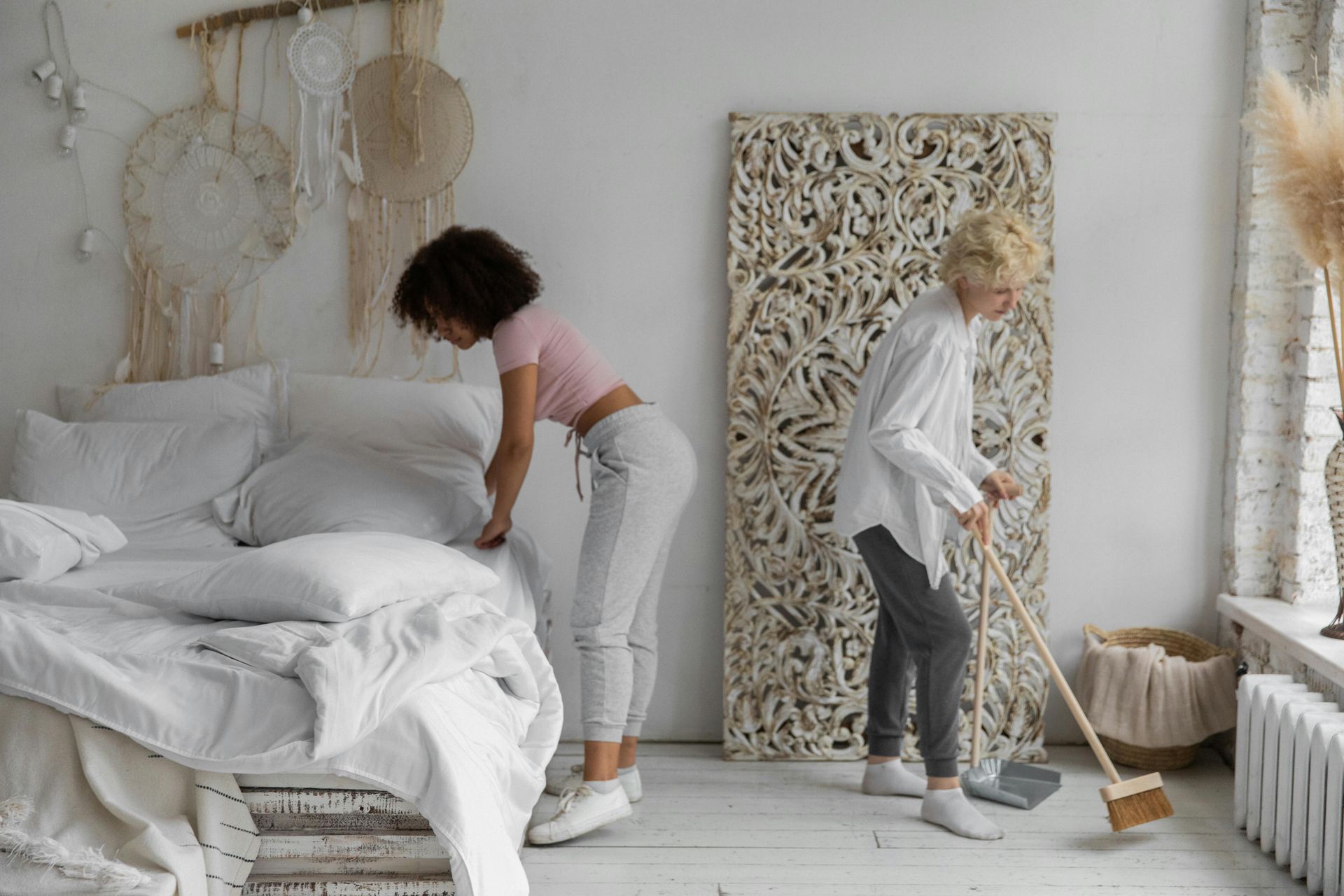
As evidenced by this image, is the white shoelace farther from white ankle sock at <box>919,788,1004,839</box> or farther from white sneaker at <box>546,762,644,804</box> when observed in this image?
white ankle sock at <box>919,788,1004,839</box>

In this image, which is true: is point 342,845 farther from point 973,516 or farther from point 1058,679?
point 1058,679

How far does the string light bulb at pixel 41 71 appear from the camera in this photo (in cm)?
334

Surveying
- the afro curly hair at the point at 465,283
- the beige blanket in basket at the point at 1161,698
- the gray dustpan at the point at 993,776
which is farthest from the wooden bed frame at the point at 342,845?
the beige blanket in basket at the point at 1161,698

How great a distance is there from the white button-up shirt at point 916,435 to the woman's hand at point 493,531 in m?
0.86

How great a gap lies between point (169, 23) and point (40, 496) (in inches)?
57.1

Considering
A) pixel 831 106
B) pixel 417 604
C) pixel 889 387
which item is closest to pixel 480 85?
pixel 831 106

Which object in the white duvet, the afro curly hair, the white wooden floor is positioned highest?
the afro curly hair

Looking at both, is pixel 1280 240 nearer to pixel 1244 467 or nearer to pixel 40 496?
pixel 1244 467

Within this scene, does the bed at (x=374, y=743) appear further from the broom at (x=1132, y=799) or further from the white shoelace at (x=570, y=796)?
the broom at (x=1132, y=799)

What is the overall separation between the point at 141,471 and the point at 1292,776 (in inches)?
118

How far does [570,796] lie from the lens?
110 inches

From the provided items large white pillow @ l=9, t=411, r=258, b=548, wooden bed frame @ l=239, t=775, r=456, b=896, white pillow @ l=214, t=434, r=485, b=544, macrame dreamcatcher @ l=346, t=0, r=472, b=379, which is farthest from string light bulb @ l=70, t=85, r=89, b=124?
wooden bed frame @ l=239, t=775, r=456, b=896

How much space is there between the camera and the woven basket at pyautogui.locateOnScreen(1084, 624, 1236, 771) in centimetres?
326

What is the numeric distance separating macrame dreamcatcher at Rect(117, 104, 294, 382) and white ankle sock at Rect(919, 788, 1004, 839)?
2.44 meters
